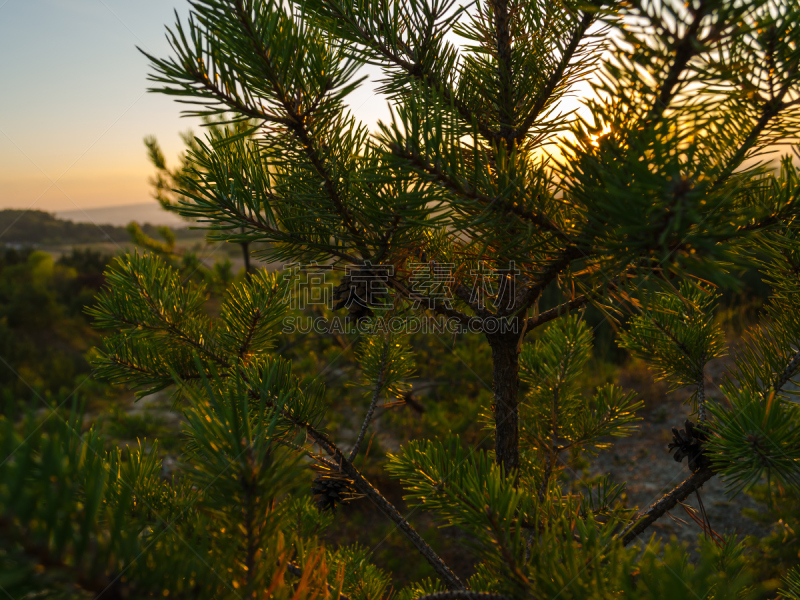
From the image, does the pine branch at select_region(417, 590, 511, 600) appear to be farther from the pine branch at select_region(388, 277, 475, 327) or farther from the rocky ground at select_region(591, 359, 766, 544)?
the rocky ground at select_region(591, 359, 766, 544)

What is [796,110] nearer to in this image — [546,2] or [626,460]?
[546,2]

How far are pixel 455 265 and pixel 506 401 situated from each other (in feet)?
0.70

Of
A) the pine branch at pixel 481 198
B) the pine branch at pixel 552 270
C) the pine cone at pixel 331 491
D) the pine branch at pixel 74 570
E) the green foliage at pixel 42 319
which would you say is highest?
the pine branch at pixel 481 198

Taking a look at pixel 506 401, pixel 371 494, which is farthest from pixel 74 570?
pixel 506 401

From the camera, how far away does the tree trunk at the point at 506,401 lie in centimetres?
63

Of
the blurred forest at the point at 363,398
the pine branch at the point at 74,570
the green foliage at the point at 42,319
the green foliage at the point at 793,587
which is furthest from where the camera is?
the green foliage at the point at 42,319

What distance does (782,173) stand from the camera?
54 centimetres

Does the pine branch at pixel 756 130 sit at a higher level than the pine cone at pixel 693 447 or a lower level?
higher

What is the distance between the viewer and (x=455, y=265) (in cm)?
60

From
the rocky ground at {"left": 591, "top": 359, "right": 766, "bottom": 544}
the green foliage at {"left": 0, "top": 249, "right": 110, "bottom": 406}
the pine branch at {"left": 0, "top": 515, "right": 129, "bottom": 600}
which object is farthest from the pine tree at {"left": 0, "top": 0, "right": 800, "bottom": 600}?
the green foliage at {"left": 0, "top": 249, "right": 110, "bottom": 406}

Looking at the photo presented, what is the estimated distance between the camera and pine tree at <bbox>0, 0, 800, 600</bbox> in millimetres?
270

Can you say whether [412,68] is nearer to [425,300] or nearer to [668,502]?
[425,300]

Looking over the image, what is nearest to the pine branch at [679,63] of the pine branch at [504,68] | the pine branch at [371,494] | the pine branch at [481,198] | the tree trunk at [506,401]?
the pine branch at [481,198]

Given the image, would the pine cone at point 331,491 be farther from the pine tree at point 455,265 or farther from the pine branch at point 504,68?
the pine branch at point 504,68
